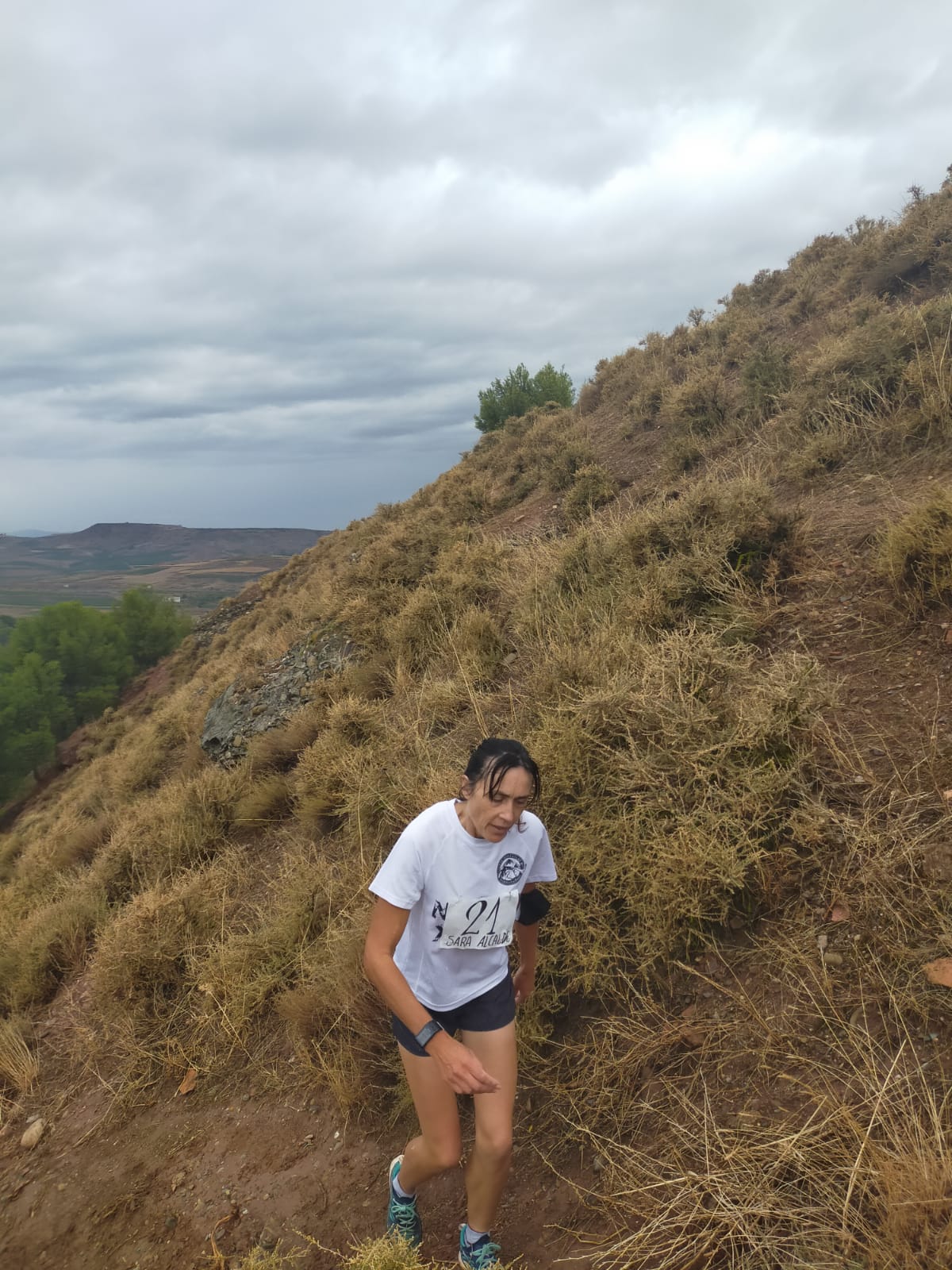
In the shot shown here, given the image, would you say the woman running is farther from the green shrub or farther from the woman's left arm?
the green shrub

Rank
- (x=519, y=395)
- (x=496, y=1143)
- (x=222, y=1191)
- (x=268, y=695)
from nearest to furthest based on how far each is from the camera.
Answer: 1. (x=496, y=1143)
2. (x=222, y=1191)
3. (x=268, y=695)
4. (x=519, y=395)

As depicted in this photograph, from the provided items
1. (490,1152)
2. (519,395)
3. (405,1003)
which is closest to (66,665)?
(519,395)

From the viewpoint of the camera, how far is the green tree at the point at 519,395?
2808 cm

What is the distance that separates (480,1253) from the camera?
214 centimetres

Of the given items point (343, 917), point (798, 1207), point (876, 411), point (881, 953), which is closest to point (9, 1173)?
point (343, 917)

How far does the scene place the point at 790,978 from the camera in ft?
8.15

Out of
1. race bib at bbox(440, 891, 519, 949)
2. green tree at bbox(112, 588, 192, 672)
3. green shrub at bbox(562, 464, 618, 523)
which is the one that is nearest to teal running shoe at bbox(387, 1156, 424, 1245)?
race bib at bbox(440, 891, 519, 949)

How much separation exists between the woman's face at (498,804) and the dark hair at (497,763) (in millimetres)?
10

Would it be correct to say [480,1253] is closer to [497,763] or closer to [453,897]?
[453,897]

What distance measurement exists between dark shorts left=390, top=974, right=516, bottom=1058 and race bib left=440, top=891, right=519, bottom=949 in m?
0.18

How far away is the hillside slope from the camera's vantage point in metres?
2.14

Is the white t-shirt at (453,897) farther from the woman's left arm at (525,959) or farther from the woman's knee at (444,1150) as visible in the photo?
the woman's knee at (444,1150)

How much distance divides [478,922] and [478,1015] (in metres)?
0.34

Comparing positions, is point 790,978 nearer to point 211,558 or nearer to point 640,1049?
point 640,1049
